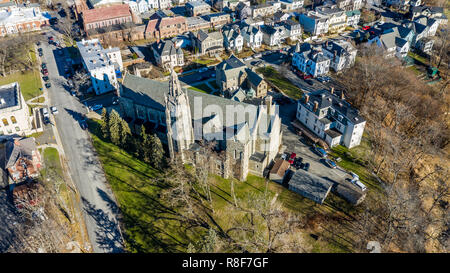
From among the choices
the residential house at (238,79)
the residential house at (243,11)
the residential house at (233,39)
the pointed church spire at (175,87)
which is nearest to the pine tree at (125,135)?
the pointed church spire at (175,87)

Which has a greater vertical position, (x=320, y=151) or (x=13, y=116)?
(x=13, y=116)

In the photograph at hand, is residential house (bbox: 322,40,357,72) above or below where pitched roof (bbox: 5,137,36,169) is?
above

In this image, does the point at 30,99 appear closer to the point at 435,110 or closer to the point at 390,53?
the point at 435,110

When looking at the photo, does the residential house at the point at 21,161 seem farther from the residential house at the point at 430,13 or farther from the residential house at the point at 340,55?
the residential house at the point at 430,13

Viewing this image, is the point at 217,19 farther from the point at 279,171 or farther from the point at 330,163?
the point at 279,171

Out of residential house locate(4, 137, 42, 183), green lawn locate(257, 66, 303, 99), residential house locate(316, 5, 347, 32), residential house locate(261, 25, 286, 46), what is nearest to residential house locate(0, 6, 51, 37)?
residential house locate(4, 137, 42, 183)

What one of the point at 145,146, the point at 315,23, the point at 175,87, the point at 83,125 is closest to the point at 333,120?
the point at 175,87

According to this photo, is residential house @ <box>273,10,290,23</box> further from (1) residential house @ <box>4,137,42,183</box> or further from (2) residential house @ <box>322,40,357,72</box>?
(1) residential house @ <box>4,137,42,183</box>
